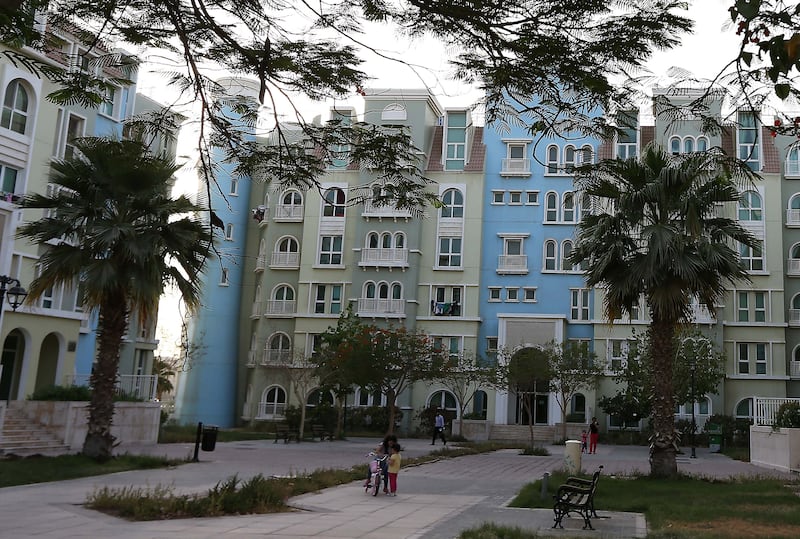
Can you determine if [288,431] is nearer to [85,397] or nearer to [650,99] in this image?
[85,397]

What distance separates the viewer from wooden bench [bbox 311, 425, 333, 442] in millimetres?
38812

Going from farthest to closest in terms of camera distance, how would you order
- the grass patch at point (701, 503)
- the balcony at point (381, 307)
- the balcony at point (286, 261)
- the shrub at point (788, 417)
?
the balcony at point (286, 261) → the balcony at point (381, 307) → the shrub at point (788, 417) → the grass patch at point (701, 503)

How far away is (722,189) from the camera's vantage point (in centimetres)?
2106

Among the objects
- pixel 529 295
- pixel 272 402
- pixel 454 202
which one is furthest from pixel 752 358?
pixel 272 402

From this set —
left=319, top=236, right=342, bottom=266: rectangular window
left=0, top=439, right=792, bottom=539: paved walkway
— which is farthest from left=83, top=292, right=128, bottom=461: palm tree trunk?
left=319, top=236, right=342, bottom=266: rectangular window

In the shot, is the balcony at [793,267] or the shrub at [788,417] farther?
the balcony at [793,267]

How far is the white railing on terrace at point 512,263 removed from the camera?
49.5m

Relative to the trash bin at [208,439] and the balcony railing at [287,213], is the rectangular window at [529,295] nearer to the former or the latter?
the balcony railing at [287,213]

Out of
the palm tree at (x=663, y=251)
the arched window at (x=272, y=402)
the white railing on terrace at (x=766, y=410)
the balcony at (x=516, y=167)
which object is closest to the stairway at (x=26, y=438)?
the palm tree at (x=663, y=251)

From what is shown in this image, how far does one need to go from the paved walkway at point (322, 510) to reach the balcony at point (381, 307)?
22945 mm

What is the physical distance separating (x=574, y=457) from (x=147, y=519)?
12303mm

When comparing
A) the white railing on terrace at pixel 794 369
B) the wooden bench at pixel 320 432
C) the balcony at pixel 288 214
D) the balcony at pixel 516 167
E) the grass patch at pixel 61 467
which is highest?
the balcony at pixel 516 167

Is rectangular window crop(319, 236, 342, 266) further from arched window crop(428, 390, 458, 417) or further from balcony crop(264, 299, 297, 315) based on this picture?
arched window crop(428, 390, 458, 417)

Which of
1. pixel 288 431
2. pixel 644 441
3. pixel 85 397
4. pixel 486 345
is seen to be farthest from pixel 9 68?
pixel 644 441
